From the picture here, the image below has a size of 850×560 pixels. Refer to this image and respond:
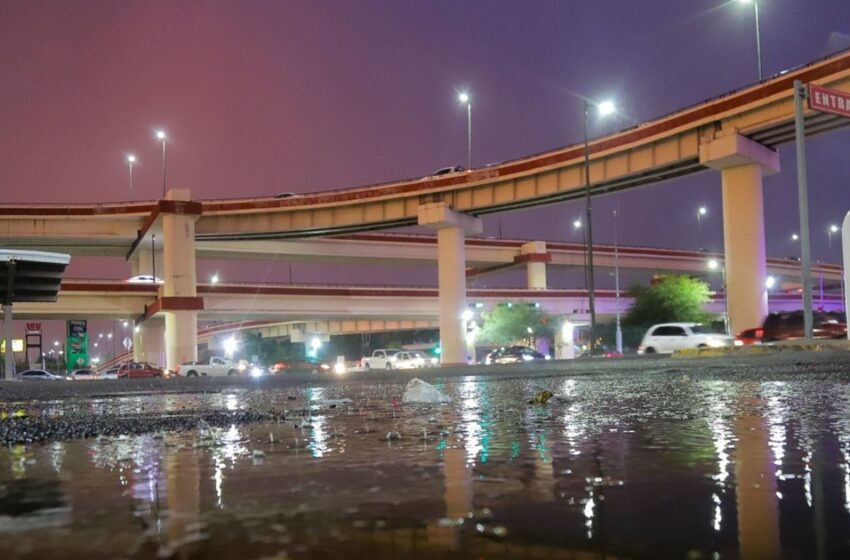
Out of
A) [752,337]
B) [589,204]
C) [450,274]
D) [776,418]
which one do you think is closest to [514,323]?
[450,274]

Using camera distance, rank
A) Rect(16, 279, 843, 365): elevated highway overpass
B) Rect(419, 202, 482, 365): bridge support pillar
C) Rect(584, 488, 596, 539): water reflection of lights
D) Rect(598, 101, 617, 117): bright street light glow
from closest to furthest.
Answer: Rect(584, 488, 596, 539): water reflection of lights → Rect(598, 101, 617, 117): bright street light glow → Rect(419, 202, 482, 365): bridge support pillar → Rect(16, 279, 843, 365): elevated highway overpass

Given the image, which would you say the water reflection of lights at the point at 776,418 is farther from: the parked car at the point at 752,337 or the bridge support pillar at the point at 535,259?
the bridge support pillar at the point at 535,259

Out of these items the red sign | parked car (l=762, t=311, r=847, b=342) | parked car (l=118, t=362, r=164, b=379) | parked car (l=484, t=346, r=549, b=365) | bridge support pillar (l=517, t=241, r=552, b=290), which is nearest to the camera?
the red sign

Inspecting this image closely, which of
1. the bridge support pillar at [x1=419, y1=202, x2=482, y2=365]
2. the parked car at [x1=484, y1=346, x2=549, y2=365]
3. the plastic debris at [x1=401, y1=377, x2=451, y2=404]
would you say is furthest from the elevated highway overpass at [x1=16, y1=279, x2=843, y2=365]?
the plastic debris at [x1=401, y1=377, x2=451, y2=404]

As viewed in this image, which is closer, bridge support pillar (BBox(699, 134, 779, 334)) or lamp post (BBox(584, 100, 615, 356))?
bridge support pillar (BBox(699, 134, 779, 334))

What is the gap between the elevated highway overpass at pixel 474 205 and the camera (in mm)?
40312

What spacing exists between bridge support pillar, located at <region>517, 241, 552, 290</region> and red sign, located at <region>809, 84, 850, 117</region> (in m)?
63.1

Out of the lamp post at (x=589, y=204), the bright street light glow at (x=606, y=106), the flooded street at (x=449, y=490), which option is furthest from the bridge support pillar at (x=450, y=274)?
the flooded street at (x=449, y=490)

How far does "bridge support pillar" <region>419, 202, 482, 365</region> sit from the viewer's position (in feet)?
189

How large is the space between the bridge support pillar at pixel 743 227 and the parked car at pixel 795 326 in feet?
18.7

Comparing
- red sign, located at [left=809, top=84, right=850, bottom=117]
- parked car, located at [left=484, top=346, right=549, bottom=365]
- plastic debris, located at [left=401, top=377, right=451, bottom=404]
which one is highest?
red sign, located at [left=809, top=84, right=850, bottom=117]

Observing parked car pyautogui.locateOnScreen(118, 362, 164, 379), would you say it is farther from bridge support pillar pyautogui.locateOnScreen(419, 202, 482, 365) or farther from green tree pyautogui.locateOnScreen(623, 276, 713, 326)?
green tree pyautogui.locateOnScreen(623, 276, 713, 326)

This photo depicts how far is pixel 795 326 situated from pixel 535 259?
5848 cm

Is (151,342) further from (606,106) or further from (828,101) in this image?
(828,101)
